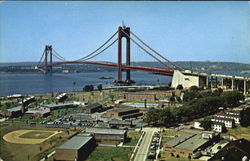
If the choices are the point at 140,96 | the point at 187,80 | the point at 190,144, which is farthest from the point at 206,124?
the point at 187,80

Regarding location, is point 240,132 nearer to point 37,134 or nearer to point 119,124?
point 119,124

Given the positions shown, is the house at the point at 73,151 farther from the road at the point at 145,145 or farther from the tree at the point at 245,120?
the tree at the point at 245,120

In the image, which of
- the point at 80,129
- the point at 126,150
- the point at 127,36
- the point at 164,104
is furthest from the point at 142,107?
the point at 127,36

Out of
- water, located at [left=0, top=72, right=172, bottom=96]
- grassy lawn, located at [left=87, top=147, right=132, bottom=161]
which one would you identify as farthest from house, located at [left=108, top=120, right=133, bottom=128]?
water, located at [left=0, top=72, right=172, bottom=96]

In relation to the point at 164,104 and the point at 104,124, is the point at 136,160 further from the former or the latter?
the point at 164,104

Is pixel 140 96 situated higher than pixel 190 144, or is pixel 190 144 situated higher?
pixel 140 96

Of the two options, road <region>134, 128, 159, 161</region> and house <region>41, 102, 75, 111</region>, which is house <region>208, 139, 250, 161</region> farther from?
house <region>41, 102, 75, 111</region>

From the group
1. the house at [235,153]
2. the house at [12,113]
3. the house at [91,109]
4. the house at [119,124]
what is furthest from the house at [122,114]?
the house at [235,153]
